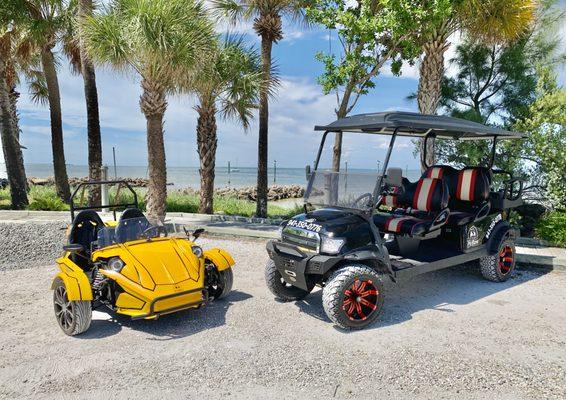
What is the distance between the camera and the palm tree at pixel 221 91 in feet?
40.0

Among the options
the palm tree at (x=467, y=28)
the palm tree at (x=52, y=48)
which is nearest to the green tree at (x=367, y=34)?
the palm tree at (x=467, y=28)

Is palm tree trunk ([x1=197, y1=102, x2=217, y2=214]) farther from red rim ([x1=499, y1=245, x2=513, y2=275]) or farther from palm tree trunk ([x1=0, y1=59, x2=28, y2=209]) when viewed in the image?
red rim ([x1=499, y1=245, x2=513, y2=275])

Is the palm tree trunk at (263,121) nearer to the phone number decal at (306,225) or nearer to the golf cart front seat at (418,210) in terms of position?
the golf cart front seat at (418,210)

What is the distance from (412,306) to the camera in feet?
18.5

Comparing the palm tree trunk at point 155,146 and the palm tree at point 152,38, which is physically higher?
the palm tree at point 152,38

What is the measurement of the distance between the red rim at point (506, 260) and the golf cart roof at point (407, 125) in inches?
68.3

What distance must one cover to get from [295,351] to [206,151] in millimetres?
9949

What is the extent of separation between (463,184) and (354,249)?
112 inches

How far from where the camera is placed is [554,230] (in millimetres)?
8781

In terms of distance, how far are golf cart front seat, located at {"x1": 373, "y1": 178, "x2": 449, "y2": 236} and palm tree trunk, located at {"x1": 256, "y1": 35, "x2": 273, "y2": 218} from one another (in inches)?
252

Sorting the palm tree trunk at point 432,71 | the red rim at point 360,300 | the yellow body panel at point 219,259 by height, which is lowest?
the red rim at point 360,300

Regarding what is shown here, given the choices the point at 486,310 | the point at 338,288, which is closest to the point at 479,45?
the point at 486,310

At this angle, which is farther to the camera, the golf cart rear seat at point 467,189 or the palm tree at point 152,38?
the palm tree at point 152,38

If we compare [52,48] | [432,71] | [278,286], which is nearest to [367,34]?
[432,71]
